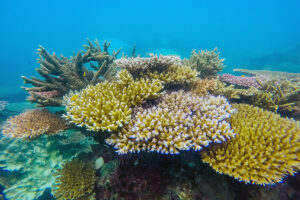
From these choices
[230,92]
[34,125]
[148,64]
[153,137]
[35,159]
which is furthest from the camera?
[35,159]

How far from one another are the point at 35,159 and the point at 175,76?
235 inches

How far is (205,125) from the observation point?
109 inches

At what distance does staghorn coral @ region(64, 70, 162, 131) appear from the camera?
2.84 meters

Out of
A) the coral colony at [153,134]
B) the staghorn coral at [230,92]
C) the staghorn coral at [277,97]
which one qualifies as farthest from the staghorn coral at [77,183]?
the staghorn coral at [277,97]

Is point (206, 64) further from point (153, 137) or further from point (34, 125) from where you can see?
point (34, 125)

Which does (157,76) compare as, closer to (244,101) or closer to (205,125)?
(205,125)

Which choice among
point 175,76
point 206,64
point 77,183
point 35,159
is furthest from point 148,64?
point 35,159

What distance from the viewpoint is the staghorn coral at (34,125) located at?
154 inches

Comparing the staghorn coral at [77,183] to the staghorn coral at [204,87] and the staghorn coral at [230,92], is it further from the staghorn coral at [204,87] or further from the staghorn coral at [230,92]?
the staghorn coral at [230,92]

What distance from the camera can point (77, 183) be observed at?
3600 mm

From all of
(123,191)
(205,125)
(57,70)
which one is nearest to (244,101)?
(205,125)

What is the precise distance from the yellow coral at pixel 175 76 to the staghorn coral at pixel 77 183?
306cm

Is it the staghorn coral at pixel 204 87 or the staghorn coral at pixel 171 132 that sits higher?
the staghorn coral at pixel 204 87

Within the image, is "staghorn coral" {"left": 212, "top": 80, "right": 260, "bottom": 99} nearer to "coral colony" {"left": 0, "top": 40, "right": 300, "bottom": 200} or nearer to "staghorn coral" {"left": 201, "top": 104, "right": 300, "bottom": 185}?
"coral colony" {"left": 0, "top": 40, "right": 300, "bottom": 200}
